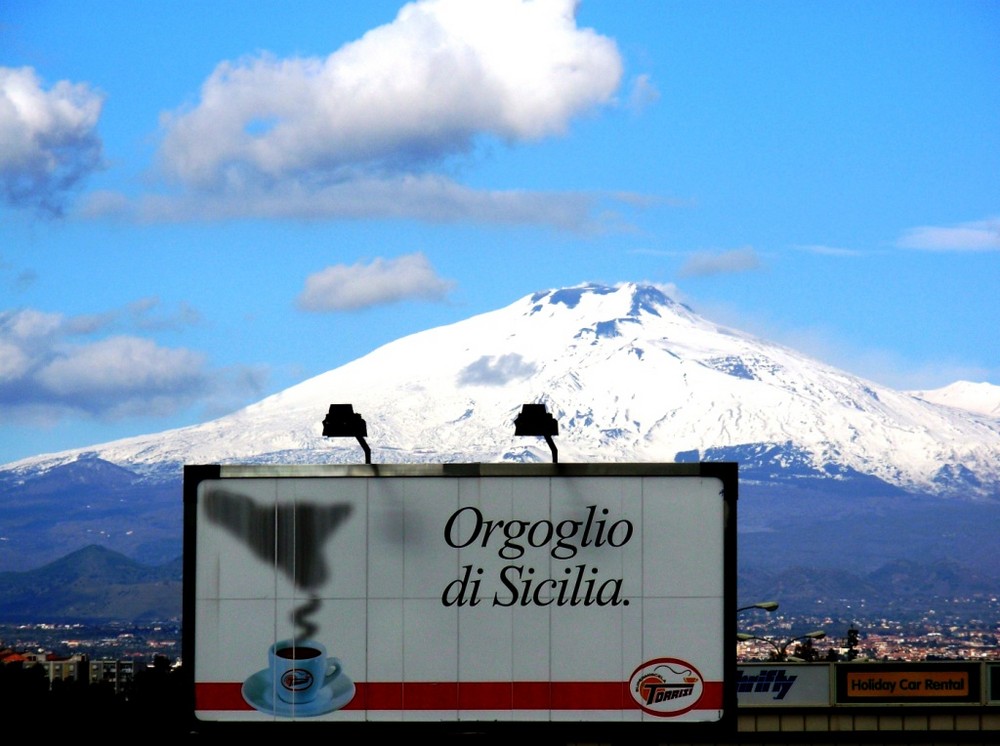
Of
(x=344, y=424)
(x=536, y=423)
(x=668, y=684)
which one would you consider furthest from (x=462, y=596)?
(x=668, y=684)

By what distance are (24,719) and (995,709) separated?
25680 millimetres

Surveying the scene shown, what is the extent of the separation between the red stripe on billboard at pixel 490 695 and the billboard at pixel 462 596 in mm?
17

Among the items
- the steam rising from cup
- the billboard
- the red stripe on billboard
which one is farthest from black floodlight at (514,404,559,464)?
the red stripe on billboard

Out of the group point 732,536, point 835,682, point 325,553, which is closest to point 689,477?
point 732,536

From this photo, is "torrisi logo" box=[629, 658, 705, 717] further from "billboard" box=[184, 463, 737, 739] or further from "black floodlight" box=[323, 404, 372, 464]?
"black floodlight" box=[323, 404, 372, 464]

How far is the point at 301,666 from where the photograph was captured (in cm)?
2327

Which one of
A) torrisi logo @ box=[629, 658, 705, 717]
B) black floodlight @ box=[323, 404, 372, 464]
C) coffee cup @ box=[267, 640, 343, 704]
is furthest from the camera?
black floodlight @ box=[323, 404, 372, 464]

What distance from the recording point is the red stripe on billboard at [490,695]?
75.9ft

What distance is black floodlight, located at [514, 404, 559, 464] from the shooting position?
76.5 ft

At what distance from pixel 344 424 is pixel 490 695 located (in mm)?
3676

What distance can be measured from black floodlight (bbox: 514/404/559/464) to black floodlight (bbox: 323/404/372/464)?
1.88 m

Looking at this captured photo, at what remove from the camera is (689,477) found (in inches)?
914

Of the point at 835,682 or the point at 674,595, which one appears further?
the point at 835,682

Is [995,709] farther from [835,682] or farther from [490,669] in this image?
[490,669]
